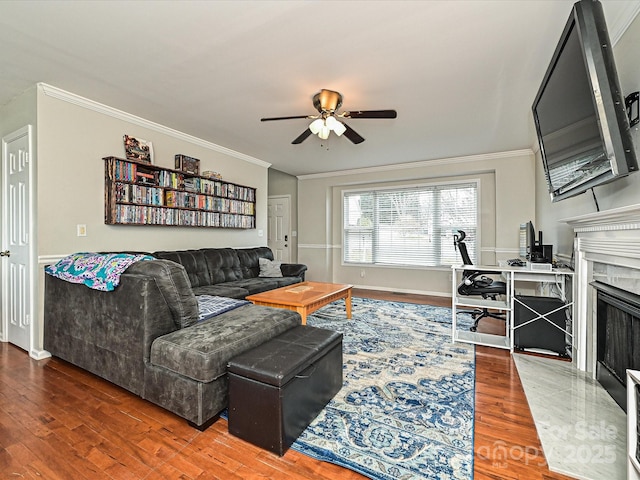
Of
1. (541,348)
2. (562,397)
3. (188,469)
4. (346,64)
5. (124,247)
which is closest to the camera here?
(188,469)

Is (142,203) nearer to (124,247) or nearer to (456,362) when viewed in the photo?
(124,247)

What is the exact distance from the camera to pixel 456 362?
259 centimetres

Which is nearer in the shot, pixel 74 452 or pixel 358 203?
pixel 74 452

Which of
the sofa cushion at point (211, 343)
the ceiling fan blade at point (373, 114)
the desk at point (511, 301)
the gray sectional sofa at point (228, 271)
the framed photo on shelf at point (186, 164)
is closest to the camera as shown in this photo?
the sofa cushion at point (211, 343)

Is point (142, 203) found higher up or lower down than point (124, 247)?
higher up

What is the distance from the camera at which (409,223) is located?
5801 mm

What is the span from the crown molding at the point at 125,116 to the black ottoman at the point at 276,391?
3049 millimetres

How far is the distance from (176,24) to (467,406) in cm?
306

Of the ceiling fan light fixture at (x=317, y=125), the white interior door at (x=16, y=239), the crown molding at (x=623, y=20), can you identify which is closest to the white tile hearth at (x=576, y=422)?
the crown molding at (x=623, y=20)

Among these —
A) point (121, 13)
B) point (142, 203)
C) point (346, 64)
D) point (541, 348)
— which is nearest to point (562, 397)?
point (541, 348)

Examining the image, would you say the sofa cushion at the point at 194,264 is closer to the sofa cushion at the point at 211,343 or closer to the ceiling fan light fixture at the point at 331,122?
the sofa cushion at the point at 211,343

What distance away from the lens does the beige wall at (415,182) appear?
477 cm

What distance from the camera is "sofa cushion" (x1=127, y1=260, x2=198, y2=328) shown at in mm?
1862

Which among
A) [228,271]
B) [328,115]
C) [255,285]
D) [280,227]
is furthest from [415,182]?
[228,271]
